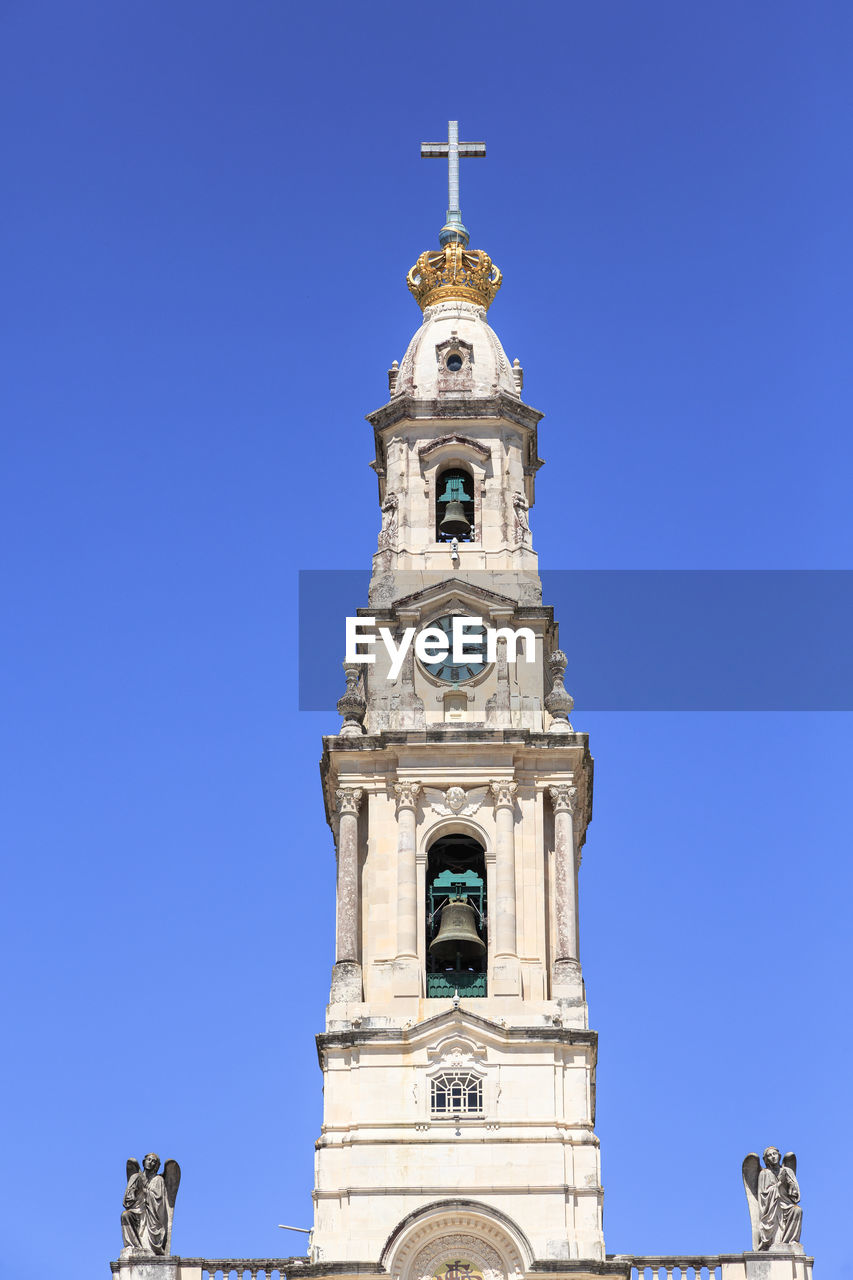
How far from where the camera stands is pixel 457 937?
58.3 metres

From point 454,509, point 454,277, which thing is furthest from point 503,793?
point 454,277

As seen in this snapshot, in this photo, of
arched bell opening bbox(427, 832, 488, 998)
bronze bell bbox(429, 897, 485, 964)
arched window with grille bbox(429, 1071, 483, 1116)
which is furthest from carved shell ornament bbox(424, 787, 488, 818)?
arched window with grille bbox(429, 1071, 483, 1116)

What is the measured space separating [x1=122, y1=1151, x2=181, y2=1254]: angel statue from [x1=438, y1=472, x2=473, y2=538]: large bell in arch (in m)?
16.7

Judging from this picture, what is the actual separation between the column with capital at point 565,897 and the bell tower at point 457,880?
0.05 metres

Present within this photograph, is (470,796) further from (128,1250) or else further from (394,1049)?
(128,1250)

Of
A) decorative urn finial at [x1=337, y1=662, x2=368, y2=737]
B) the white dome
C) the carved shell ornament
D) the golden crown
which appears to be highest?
the golden crown

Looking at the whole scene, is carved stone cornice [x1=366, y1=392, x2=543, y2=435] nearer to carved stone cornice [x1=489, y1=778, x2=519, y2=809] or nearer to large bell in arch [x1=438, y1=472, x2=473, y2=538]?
large bell in arch [x1=438, y1=472, x2=473, y2=538]

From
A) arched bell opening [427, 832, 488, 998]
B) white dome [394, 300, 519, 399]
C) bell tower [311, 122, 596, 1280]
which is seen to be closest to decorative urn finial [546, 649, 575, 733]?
bell tower [311, 122, 596, 1280]

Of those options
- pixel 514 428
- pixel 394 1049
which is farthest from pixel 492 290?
pixel 394 1049

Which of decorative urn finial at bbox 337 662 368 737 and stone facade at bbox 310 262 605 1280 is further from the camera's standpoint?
decorative urn finial at bbox 337 662 368 737

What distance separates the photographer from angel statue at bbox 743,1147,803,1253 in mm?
54094

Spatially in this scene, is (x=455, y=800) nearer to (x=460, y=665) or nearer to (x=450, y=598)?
(x=460, y=665)

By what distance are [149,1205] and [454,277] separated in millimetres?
24688

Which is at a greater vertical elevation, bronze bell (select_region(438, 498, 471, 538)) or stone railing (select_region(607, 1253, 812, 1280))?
bronze bell (select_region(438, 498, 471, 538))
